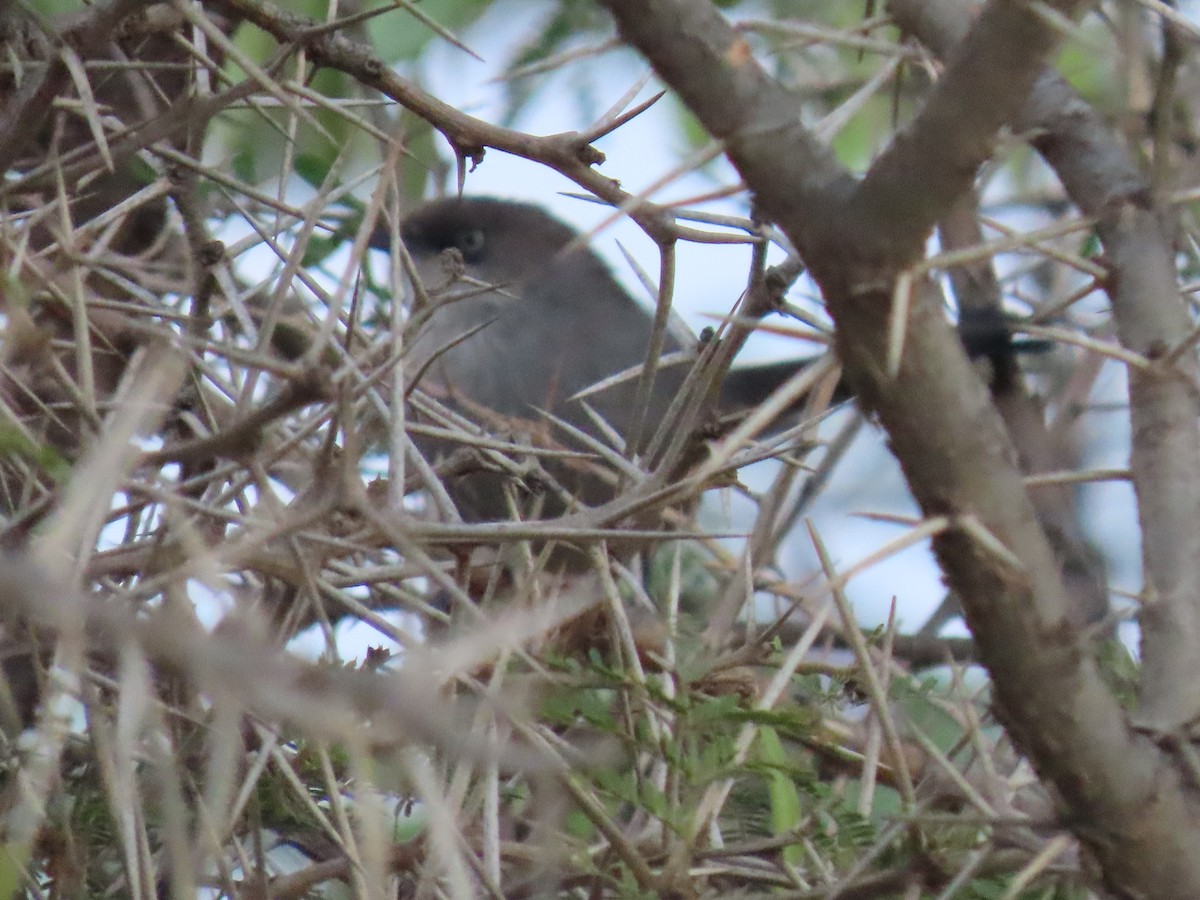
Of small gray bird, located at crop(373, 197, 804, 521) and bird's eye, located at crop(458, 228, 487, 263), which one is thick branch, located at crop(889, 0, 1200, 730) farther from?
bird's eye, located at crop(458, 228, 487, 263)

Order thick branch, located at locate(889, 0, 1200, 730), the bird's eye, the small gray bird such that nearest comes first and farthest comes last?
thick branch, located at locate(889, 0, 1200, 730) < the small gray bird < the bird's eye

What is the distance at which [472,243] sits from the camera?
457 centimetres

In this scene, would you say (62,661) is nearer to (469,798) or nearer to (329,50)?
(469,798)

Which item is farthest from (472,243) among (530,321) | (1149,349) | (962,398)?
(962,398)

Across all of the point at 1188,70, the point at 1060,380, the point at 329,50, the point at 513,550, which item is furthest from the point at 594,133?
the point at 1060,380

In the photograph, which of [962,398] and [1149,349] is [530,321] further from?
[962,398]

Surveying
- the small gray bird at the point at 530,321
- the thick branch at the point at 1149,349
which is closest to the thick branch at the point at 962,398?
the thick branch at the point at 1149,349

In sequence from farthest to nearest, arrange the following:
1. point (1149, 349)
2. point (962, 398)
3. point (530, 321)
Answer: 1. point (530, 321)
2. point (1149, 349)
3. point (962, 398)

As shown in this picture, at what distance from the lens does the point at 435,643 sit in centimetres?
143

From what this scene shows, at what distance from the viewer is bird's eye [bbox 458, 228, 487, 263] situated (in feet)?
14.9

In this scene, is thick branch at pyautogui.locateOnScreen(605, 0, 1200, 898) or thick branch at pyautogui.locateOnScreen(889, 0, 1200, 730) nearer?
thick branch at pyautogui.locateOnScreen(605, 0, 1200, 898)

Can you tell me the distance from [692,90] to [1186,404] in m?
0.66

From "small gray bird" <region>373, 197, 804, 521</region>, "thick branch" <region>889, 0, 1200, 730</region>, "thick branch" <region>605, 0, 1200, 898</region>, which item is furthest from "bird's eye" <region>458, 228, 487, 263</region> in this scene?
"thick branch" <region>605, 0, 1200, 898</region>

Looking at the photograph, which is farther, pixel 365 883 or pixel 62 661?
pixel 365 883
